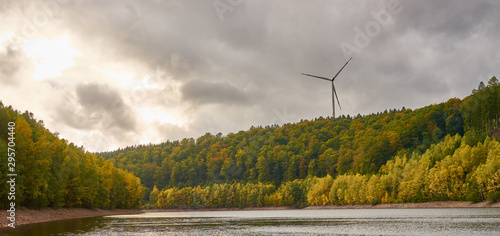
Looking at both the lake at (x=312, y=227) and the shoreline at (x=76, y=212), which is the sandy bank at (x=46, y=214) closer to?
the shoreline at (x=76, y=212)

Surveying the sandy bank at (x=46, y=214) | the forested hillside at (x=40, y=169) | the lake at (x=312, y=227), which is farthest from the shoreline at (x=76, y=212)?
the lake at (x=312, y=227)

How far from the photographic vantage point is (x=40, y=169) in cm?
9869

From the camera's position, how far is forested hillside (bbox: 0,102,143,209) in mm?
86500

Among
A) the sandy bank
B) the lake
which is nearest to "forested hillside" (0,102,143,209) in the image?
the sandy bank

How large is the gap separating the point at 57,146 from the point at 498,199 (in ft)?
404

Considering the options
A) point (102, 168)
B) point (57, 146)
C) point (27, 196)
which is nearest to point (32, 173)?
point (27, 196)

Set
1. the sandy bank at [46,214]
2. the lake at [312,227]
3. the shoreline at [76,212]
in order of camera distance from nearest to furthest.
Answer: the lake at [312,227] → the sandy bank at [46,214] → the shoreline at [76,212]

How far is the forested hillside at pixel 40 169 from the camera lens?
8650cm

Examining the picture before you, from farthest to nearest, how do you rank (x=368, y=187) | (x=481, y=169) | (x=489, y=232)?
(x=368, y=187), (x=481, y=169), (x=489, y=232)

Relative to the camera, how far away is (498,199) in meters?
126

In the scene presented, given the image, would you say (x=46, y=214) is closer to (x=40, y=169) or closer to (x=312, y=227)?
(x=40, y=169)

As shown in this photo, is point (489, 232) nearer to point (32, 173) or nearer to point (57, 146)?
point (32, 173)

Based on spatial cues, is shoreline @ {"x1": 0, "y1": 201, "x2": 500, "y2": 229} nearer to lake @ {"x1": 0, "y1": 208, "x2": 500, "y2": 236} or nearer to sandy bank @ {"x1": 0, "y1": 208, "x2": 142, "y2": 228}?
sandy bank @ {"x1": 0, "y1": 208, "x2": 142, "y2": 228}


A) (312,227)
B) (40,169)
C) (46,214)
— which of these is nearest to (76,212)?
(46,214)
